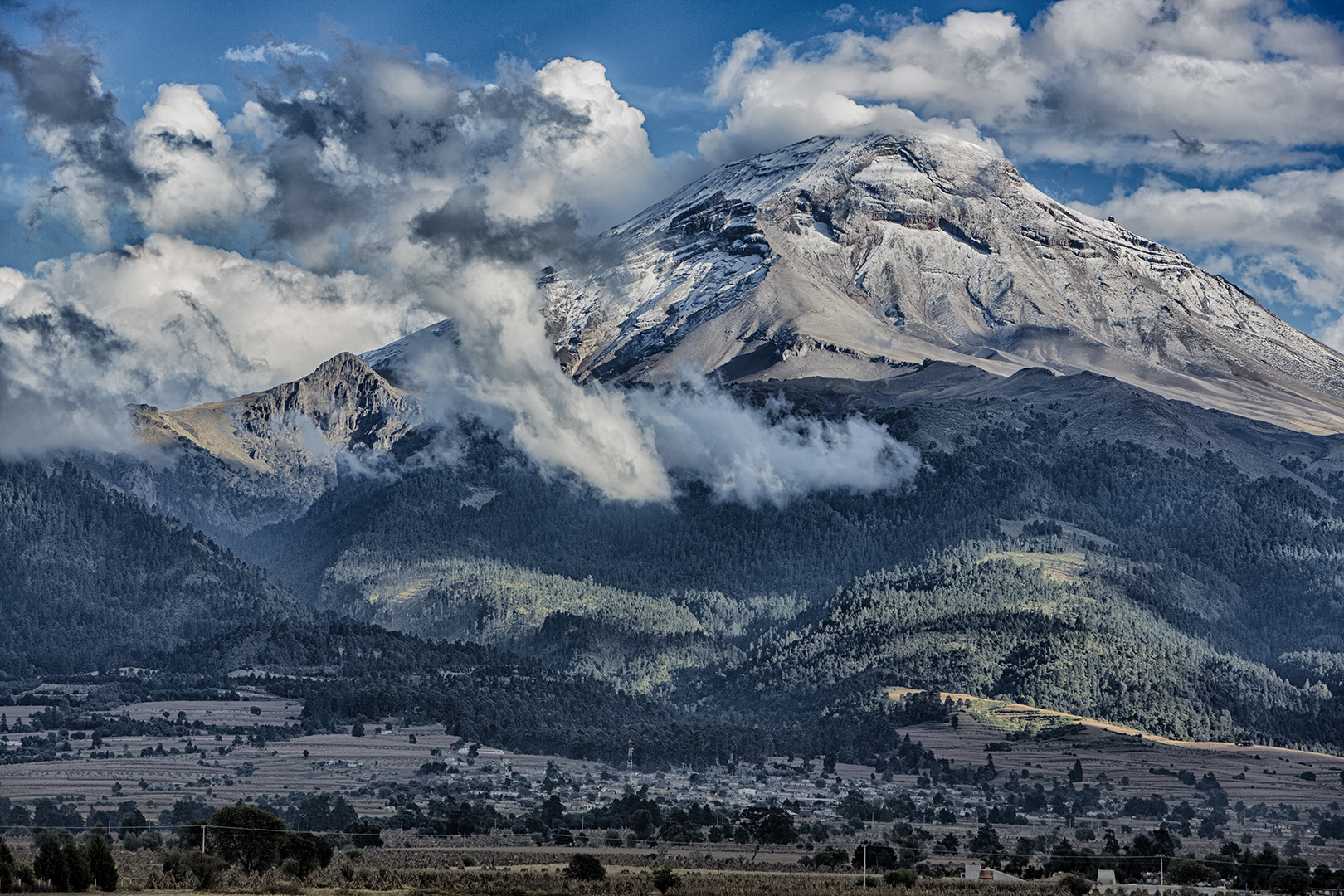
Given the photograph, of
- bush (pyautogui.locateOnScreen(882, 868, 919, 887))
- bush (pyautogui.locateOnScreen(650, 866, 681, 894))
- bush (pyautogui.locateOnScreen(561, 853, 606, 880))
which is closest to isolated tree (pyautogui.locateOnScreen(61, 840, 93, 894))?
bush (pyautogui.locateOnScreen(561, 853, 606, 880))

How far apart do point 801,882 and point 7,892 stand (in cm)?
7769

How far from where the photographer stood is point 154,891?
147 meters

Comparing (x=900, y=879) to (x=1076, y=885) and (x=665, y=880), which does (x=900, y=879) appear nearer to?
(x=1076, y=885)

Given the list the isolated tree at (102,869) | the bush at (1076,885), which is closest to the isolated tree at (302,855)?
the isolated tree at (102,869)

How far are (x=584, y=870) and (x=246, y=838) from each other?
114 ft

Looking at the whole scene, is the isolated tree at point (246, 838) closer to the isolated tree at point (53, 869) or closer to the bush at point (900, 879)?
the isolated tree at point (53, 869)

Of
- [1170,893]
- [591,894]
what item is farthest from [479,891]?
[1170,893]

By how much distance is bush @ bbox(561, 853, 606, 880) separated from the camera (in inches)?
7101

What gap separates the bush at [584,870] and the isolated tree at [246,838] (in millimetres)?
29920

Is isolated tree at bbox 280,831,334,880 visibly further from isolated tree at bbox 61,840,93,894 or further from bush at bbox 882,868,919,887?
bush at bbox 882,868,919,887

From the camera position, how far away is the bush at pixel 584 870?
180375 millimetres

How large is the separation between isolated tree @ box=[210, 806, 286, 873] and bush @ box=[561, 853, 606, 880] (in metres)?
29.9

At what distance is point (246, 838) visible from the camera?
592ft

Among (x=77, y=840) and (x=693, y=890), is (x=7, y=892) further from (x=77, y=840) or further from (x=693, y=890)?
(x=693, y=890)
